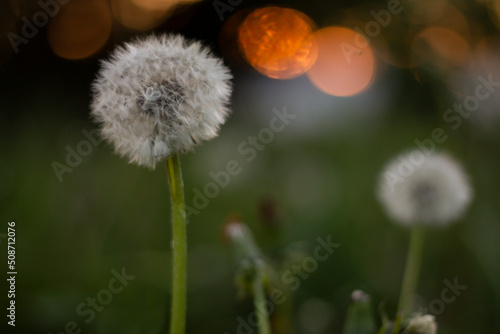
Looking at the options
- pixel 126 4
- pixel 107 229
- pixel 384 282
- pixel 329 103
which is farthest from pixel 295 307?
pixel 126 4

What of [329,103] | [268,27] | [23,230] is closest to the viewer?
[23,230]

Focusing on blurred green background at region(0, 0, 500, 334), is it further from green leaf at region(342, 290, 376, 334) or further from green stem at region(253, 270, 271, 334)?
green leaf at region(342, 290, 376, 334)

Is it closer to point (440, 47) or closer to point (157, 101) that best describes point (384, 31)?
point (440, 47)

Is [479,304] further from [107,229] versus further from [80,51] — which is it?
[80,51]

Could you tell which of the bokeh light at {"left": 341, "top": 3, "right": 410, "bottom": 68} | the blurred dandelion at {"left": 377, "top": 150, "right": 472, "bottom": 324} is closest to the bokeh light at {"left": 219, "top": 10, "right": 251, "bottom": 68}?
the bokeh light at {"left": 341, "top": 3, "right": 410, "bottom": 68}

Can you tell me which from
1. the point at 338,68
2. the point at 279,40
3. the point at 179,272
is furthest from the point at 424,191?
the point at 338,68
